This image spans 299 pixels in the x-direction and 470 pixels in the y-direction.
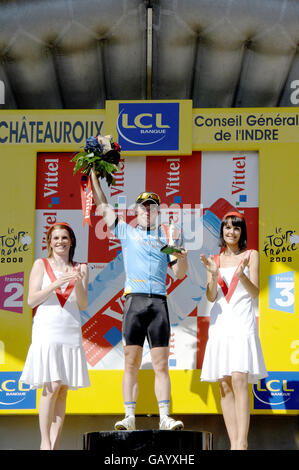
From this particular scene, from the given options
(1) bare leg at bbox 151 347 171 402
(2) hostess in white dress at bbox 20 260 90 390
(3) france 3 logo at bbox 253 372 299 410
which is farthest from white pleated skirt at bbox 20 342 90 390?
(3) france 3 logo at bbox 253 372 299 410

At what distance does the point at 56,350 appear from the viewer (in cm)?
471

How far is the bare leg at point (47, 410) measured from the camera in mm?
4574

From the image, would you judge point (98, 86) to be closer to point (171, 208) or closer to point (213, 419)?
point (171, 208)

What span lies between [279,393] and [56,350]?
1764mm

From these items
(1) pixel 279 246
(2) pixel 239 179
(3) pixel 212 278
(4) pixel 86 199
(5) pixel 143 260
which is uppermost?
(2) pixel 239 179

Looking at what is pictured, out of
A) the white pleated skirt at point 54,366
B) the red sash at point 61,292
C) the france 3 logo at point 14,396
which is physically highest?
the red sash at point 61,292

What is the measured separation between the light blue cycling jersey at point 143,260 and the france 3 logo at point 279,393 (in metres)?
1.20

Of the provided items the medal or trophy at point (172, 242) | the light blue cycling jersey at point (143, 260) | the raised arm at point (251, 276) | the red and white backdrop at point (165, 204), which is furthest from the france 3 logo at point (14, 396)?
the raised arm at point (251, 276)

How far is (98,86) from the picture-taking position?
616 cm

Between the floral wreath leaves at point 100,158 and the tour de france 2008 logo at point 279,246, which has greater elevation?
the floral wreath leaves at point 100,158

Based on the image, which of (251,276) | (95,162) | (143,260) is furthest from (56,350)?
(251,276)

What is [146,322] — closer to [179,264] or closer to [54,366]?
[179,264]

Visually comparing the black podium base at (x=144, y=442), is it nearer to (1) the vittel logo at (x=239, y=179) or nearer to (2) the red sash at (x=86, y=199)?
(2) the red sash at (x=86, y=199)

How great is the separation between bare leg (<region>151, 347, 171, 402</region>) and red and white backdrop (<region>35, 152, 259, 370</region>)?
2.85ft
